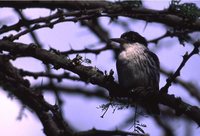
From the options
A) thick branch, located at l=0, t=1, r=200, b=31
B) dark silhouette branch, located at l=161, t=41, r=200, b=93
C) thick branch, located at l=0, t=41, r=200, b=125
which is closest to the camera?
dark silhouette branch, located at l=161, t=41, r=200, b=93

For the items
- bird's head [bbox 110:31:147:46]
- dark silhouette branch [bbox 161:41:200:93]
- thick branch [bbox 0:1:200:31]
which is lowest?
dark silhouette branch [bbox 161:41:200:93]

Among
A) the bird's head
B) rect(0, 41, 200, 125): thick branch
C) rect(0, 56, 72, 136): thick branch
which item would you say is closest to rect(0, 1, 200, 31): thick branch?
rect(0, 41, 200, 125): thick branch

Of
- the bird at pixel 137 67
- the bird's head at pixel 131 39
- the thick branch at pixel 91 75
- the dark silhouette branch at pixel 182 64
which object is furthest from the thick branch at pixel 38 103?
the bird's head at pixel 131 39

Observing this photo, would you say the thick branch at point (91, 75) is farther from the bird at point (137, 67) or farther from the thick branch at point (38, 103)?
the bird at point (137, 67)

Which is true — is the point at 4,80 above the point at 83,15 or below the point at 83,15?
below

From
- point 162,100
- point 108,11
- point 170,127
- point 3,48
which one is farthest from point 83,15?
point 170,127

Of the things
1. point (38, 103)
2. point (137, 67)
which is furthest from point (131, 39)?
point (38, 103)

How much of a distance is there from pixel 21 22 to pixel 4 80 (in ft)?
1.65

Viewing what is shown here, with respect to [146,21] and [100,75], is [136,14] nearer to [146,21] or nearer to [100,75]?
[146,21]

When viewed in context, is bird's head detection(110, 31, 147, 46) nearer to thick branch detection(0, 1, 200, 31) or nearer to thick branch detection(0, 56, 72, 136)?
thick branch detection(0, 1, 200, 31)

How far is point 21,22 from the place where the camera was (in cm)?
394

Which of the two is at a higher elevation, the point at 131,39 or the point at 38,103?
the point at 131,39

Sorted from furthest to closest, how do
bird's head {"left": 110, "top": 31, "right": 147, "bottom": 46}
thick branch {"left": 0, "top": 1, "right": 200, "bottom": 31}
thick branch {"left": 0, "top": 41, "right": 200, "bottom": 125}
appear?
bird's head {"left": 110, "top": 31, "right": 147, "bottom": 46} → thick branch {"left": 0, "top": 1, "right": 200, "bottom": 31} → thick branch {"left": 0, "top": 41, "right": 200, "bottom": 125}

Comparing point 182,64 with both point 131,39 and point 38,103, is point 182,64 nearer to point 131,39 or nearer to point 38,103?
point 38,103
